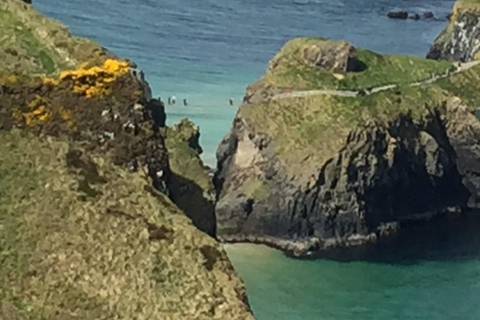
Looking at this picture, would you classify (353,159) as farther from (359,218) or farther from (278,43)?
(278,43)

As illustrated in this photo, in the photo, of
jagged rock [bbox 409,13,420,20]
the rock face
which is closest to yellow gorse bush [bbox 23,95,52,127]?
the rock face

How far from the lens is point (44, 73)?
28.9 metres

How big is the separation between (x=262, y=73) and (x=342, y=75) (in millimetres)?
33635

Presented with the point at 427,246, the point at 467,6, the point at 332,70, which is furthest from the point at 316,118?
the point at 467,6

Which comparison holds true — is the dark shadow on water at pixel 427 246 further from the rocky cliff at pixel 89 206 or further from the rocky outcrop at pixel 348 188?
the rocky cliff at pixel 89 206

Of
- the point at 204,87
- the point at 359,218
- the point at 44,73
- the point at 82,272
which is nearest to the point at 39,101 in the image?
the point at 44,73

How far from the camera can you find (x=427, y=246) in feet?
314

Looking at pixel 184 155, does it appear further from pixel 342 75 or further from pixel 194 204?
pixel 194 204

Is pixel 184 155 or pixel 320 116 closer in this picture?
pixel 184 155

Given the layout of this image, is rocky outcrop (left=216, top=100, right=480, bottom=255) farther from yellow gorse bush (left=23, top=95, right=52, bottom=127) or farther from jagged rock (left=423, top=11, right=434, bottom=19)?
jagged rock (left=423, top=11, right=434, bottom=19)

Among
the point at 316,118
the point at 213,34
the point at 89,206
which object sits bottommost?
the point at 89,206

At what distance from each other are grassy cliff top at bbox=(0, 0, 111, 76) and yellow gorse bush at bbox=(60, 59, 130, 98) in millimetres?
598

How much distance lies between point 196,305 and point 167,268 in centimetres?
129

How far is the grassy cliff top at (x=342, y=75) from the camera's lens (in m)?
108
